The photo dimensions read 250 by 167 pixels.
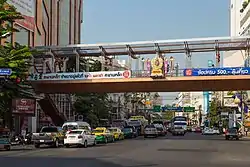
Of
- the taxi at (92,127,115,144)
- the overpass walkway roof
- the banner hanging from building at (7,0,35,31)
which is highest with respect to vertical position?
the banner hanging from building at (7,0,35,31)

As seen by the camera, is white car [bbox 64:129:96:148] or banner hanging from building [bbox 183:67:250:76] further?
banner hanging from building [bbox 183:67:250:76]

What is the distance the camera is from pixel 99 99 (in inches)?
3120

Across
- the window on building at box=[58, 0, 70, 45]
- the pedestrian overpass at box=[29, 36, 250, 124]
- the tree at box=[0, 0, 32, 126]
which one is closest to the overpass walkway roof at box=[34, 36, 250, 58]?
the pedestrian overpass at box=[29, 36, 250, 124]

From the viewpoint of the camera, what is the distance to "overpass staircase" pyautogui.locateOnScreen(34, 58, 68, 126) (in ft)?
183

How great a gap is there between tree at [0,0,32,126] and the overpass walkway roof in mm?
10590

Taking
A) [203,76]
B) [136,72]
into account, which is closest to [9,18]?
[136,72]

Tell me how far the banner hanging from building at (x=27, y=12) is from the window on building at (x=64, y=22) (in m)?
19.9

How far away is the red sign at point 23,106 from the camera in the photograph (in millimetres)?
43594

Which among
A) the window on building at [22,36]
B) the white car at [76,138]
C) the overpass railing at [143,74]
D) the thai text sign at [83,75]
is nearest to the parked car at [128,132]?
the thai text sign at [83,75]

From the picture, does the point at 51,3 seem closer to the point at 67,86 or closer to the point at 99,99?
the point at 99,99

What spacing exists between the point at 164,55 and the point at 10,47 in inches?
692

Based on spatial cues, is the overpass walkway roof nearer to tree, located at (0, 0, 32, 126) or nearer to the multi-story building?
the multi-story building

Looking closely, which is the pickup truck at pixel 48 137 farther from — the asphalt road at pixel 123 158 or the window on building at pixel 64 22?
the window on building at pixel 64 22

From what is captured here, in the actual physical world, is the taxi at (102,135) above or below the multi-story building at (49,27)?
below
